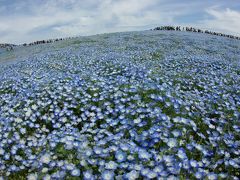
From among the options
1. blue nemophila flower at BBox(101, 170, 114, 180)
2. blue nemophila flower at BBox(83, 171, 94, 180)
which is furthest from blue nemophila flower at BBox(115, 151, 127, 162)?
blue nemophila flower at BBox(83, 171, 94, 180)

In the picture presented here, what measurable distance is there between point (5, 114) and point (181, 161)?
4171 mm

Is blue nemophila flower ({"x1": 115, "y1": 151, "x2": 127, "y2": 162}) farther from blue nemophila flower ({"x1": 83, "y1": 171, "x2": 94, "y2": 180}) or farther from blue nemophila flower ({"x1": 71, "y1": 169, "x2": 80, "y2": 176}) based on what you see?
blue nemophila flower ({"x1": 71, "y1": 169, "x2": 80, "y2": 176})

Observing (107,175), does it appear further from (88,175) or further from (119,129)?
(119,129)

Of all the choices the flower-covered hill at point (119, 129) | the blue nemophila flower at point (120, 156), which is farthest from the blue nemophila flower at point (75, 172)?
the blue nemophila flower at point (120, 156)

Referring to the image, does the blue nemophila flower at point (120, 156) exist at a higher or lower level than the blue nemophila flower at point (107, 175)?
higher

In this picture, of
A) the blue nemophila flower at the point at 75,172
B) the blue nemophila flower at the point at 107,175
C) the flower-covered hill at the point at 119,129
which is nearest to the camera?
the blue nemophila flower at the point at 107,175

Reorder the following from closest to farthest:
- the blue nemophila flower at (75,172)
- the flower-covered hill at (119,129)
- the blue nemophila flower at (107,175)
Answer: the blue nemophila flower at (107,175) → the blue nemophila flower at (75,172) → the flower-covered hill at (119,129)

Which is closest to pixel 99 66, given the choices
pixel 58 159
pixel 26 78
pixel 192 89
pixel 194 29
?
pixel 26 78

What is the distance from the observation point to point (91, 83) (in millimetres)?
8758

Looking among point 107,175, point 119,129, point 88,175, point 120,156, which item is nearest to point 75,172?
point 88,175

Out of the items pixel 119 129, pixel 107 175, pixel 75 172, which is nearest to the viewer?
pixel 107 175

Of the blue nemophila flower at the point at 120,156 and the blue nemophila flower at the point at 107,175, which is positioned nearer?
the blue nemophila flower at the point at 107,175

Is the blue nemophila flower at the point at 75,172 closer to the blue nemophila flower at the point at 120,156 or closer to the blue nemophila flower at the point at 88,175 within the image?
the blue nemophila flower at the point at 88,175

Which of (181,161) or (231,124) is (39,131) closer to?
(181,161)
